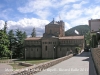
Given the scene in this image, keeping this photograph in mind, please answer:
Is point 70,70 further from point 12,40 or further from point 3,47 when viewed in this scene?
point 12,40

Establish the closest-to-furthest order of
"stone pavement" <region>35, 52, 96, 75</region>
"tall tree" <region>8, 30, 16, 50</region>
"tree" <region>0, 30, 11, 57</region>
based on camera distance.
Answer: "stone pavement" <region>35, 52, 96, 75</region> → "tree" <region>0, 30, 11, 57</region> → "tall tree" <region>8, 30, 16, 50</region>

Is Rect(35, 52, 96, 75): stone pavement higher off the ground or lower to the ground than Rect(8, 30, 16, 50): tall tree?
lower

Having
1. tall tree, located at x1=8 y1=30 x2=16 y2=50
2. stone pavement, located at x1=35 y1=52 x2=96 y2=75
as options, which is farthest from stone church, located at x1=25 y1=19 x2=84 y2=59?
stone pavement, located at x1=35 y1=52 x2=96 y2=75

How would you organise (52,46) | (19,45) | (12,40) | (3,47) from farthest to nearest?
1. (12,40)
2. (19,45)
3. (52,46)
4. (3,47)

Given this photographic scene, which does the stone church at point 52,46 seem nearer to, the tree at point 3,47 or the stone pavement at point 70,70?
the tree at point 3,47

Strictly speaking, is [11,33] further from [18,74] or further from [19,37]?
[18,74]

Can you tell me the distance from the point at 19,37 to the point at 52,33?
54.8 ft

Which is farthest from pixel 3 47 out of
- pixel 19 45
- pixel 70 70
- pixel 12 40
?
pixel 70 70

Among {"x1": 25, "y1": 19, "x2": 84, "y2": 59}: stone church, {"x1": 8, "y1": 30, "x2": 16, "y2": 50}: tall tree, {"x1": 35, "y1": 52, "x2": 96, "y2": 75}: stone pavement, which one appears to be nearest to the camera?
{"x1": 35, "y1": 52, "x2": 96, "y2": 75}: stone pavement

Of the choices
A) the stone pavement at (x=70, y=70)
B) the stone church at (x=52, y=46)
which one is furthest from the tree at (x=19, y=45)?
the stone pavement at (x=70, y=70)

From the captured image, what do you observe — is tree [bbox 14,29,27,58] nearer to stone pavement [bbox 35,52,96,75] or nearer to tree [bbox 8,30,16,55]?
tree [bbox 8,30,16,55]

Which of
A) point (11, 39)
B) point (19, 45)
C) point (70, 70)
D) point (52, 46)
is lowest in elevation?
point (70, 70)

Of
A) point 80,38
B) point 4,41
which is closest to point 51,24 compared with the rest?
point 80,38

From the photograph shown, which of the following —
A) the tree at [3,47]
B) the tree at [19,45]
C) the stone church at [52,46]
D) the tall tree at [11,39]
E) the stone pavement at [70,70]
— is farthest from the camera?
the tall tree at [11,39]
